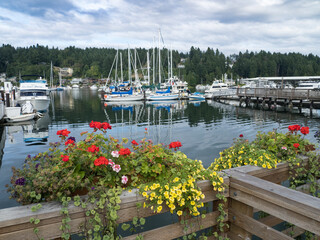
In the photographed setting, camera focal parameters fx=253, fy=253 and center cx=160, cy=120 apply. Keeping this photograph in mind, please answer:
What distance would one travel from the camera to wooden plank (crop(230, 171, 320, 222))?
255cm

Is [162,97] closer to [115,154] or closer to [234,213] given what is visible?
[234,213]

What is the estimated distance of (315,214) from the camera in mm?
2488

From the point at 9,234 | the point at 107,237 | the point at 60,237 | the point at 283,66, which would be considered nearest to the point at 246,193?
the point at 107,237

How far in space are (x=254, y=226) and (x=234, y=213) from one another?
1.01 feet

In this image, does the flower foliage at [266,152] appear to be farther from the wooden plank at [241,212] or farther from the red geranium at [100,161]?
the red geranium at [100,161]

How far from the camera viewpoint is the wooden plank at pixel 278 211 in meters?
2.52

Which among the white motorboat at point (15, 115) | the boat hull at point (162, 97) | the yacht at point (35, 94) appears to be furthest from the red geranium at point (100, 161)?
the boat hull at point (162, 97)

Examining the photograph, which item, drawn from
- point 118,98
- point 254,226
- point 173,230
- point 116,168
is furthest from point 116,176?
point 118,98

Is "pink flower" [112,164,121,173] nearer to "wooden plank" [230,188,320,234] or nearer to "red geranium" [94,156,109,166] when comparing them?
"red geranium" [94,156,109,166]

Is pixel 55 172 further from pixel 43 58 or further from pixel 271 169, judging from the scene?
pixel 43 58

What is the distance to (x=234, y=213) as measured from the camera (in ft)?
11.4

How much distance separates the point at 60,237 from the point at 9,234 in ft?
1.59

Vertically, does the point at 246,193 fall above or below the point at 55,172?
below

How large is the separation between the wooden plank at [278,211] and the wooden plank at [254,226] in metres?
0.27
